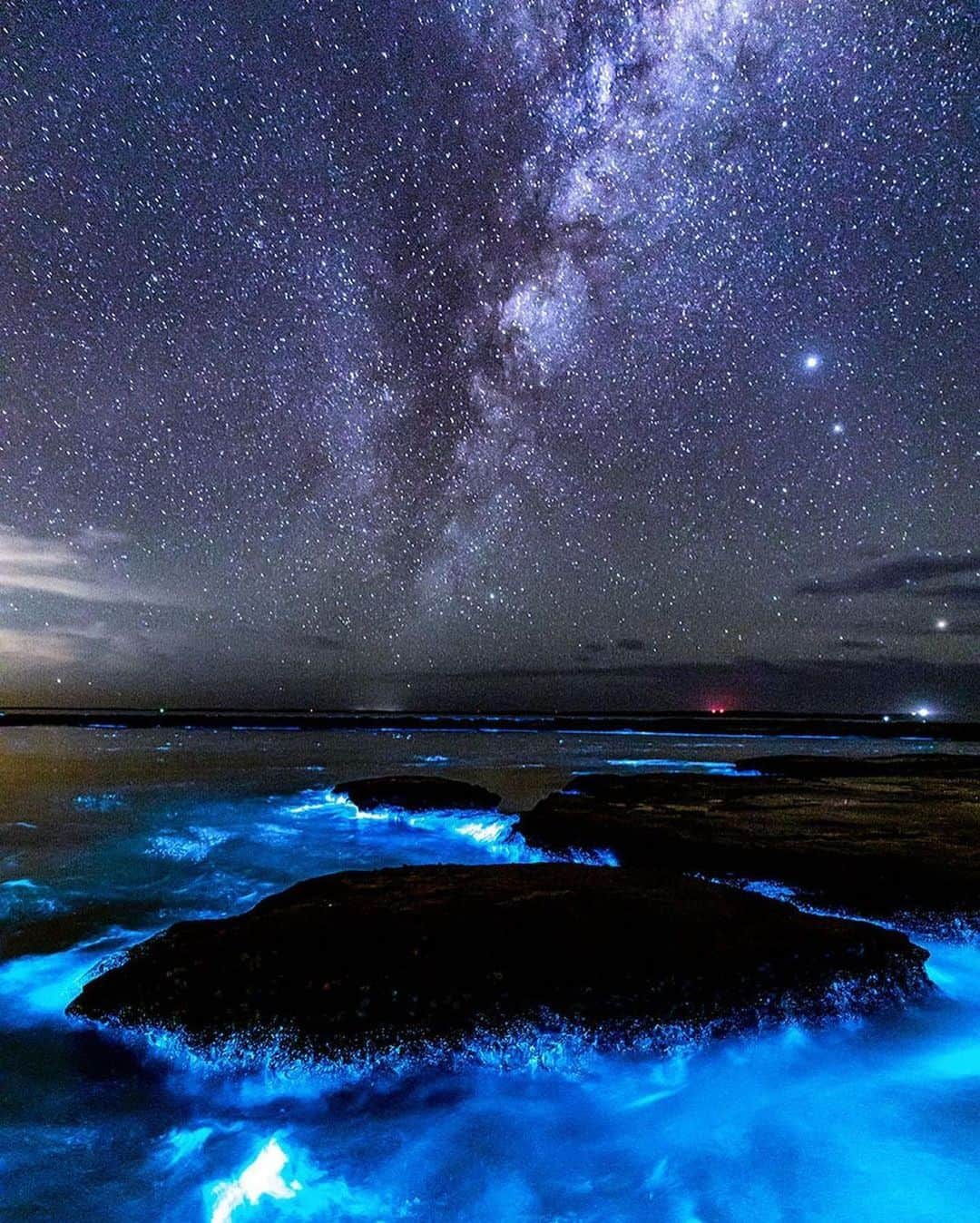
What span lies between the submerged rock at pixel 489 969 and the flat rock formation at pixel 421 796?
538 inches

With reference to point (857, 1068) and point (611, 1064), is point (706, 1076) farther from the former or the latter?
point (857, 1068)

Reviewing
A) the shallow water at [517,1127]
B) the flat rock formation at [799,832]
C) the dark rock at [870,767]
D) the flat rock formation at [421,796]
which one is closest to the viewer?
the shallow water at [517,1127]

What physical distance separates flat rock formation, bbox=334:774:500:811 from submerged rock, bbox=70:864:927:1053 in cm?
1366

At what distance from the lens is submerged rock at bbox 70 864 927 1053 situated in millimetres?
6004

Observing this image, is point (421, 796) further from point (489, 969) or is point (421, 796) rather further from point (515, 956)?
point (489, 969)

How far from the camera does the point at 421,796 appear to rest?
2195 cm

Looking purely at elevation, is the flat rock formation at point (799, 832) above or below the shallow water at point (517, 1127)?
above

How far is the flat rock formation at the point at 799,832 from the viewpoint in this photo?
9508 millimetres

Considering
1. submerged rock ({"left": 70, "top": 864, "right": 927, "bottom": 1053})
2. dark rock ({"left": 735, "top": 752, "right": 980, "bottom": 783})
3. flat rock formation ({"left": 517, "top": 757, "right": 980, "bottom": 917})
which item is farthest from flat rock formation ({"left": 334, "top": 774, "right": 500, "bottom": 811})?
submerged rock ({"left": 70, "top": 864, "right": 927, "bottom": 1053})

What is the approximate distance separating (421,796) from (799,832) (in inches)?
484

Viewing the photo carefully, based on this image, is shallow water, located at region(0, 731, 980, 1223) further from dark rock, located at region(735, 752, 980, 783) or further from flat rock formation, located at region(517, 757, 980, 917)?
dark rock, located at region(735, 752, 980, 783)

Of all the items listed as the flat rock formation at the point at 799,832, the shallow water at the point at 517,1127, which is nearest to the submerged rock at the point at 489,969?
the shallow water at the point at 517,1127

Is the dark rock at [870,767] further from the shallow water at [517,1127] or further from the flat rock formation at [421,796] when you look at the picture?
the shallow water at [517,1127]

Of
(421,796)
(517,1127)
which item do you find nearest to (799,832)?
(517,1127)
